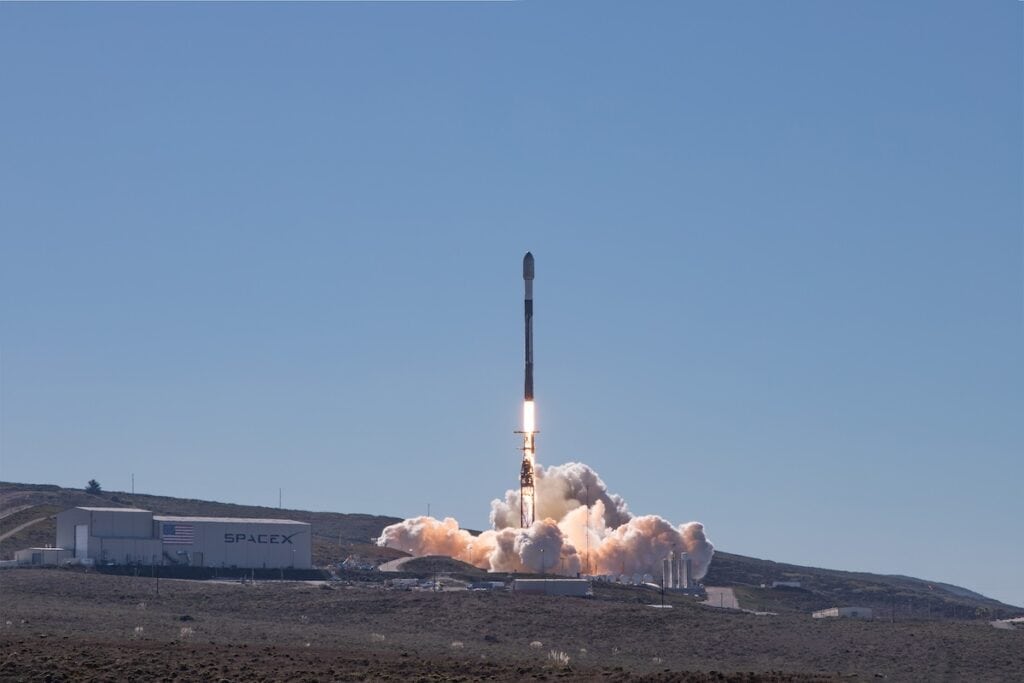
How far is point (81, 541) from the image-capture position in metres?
127

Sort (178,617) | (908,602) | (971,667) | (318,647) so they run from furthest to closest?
(908,602) < (178,617) < (971,667) < (318,647)

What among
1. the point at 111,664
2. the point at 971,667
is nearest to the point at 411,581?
the point at 971,667

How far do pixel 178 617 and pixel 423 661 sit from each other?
29409mm

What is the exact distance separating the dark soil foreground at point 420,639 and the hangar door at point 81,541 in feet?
28.1

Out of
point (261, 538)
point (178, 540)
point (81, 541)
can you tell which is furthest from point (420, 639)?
point (261, 538)

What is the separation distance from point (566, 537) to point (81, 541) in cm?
4435

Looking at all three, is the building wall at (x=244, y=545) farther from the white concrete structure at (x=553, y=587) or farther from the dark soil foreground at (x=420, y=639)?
the white concrete structure at (x=553, y=587)

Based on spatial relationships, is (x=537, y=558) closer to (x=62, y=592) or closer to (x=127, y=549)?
(x=127, y=549)

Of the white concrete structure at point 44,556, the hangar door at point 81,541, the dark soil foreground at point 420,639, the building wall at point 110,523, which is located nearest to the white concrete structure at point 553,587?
the dark soil foreground at point 420,639

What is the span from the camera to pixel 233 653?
63.9 metres

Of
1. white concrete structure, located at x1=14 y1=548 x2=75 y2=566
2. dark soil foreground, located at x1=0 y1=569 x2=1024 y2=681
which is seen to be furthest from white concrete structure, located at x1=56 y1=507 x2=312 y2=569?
dark soil foreground, located at x1=0 y1=569 x2=1024 y2=681

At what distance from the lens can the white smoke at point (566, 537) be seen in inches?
5743

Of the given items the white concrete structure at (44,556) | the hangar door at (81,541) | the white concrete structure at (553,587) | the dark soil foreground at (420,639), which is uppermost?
the hangar door at (81,541)

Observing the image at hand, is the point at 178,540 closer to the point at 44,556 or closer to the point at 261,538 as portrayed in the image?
the point at 261,538
